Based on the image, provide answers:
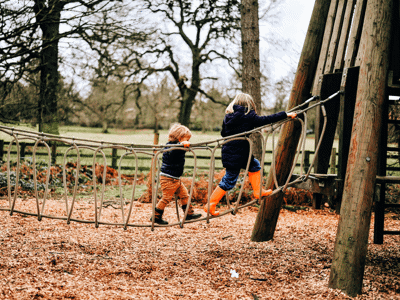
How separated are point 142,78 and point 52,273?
43.2ft

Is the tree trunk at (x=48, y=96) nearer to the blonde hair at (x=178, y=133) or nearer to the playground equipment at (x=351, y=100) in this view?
the playground equipment at (x=351, y=100)

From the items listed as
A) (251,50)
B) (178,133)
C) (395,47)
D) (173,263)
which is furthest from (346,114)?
(251,50)

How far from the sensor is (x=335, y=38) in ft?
12.1

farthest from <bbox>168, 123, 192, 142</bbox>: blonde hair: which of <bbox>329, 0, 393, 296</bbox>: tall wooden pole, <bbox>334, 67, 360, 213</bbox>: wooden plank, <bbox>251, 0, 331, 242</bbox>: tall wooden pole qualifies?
<bbox>329, 0, 393, 296</bbox>: tall wooden pole

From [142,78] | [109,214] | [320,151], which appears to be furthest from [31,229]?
[142,78]

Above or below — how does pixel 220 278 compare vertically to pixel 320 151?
below

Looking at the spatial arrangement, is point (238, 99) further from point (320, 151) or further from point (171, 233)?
point (171, 233)

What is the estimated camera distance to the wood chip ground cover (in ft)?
9.57

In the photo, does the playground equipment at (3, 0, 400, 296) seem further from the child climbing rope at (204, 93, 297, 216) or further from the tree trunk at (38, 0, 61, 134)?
the tree trunk at (38, 0, 61, 134)

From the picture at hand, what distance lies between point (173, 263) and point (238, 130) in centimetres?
158

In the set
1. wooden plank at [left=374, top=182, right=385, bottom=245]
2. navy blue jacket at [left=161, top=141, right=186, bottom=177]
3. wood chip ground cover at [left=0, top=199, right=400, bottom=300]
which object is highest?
navy blue jacket at [left=161, top=141, right=186, bottom=177]

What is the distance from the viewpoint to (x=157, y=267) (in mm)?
3477

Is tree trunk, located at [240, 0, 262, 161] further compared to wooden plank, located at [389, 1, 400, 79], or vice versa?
tree trunk, located at [240, 0, 262, 161]

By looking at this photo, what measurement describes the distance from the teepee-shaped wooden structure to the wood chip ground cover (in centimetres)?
51
